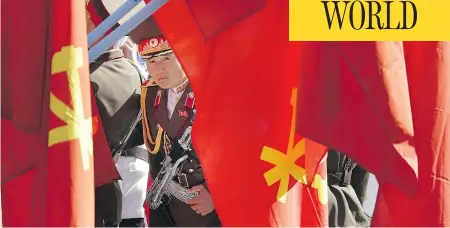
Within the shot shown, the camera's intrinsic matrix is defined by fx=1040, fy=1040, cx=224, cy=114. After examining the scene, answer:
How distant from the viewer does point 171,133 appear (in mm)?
3418

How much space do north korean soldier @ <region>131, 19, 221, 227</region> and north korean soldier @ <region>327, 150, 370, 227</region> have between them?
1.29 ft

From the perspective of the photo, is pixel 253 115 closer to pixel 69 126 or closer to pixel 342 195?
pixel 69 126

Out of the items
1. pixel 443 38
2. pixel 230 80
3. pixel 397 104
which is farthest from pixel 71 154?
pixel 443 38

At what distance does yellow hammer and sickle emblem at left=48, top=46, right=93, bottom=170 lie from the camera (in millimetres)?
2150

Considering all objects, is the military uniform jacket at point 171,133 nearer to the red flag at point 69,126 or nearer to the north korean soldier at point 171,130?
the north korean soldier at point 171,130

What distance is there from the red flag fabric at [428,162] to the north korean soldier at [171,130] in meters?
1.18

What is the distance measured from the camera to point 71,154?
7.02 feet

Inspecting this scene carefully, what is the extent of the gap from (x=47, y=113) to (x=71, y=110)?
0.22 ft

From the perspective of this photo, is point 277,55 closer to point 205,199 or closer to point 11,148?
point 11,148

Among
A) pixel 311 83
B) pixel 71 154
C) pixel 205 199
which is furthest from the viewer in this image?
pixel 205 199

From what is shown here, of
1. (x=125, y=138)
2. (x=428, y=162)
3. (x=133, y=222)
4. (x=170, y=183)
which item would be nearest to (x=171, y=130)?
(x=170, y=183)

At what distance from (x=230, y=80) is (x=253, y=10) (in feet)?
0.56

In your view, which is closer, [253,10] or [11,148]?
[11,148]

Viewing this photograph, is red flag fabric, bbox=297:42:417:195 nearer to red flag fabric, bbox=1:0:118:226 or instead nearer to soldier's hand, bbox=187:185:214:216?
red flag fabric, bbox=1:0:118:226
